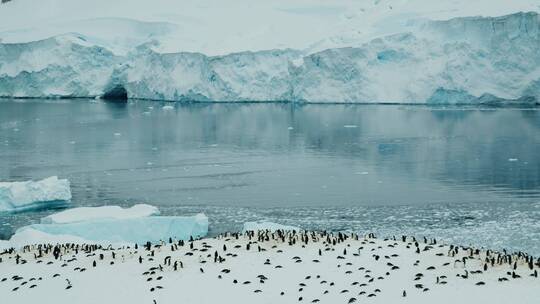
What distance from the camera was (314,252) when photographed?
11258 millimetres

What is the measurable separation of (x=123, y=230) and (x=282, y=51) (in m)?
42.8

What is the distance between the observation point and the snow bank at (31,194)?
2042 cm

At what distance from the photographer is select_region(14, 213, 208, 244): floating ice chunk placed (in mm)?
16438

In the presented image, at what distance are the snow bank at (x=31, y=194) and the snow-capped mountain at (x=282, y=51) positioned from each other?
116ft

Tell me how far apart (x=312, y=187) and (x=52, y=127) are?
77.8 feet

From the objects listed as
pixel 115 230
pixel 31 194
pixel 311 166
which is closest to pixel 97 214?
pixel 115 230

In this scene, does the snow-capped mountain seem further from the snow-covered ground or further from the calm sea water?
the calm sea water

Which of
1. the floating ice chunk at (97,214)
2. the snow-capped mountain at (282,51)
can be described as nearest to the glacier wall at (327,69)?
the snow-capped mountain at (282,51)

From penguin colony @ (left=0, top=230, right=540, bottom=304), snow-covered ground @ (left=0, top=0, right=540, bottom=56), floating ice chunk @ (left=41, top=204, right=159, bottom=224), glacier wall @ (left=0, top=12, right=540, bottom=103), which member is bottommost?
floating ice chunk @ (left=41, top=204, right=159, bottom=224)

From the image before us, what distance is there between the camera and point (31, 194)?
67.9 feet

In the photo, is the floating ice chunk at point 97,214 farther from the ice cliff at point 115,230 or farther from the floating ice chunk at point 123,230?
the floating ice chunk at point 123,230

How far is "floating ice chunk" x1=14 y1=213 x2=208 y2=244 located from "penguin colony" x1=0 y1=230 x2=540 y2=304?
4274mm

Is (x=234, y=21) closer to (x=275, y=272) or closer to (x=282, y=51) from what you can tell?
(x=282, y=51)

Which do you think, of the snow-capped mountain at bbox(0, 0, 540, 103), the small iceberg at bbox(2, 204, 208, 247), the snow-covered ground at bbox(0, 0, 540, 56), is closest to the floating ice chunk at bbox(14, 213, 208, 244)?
the small iceberg at bbox(2, 204, 208, 247)
